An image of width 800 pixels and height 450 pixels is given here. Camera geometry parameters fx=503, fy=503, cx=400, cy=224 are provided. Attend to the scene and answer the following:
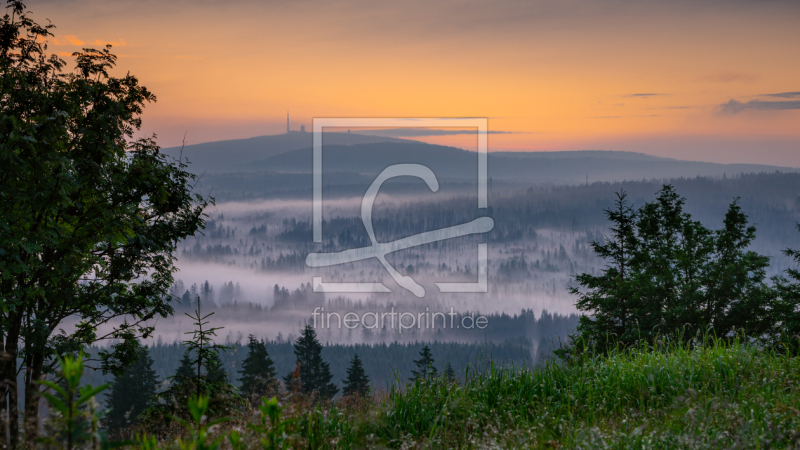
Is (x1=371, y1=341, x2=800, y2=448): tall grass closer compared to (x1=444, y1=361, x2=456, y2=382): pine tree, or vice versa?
(x1=371, y1=341, x2=800, y2=448): tall grass

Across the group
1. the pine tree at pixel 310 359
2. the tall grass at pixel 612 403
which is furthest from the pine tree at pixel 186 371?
the pine tree at pixel 310 359

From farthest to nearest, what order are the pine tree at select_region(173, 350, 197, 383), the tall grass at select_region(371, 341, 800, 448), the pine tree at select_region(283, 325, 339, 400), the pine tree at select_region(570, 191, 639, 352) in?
1. the pine tree at select_region(283, 325, 339, 400)
2. the pine tree at select_region(570, 191, 639, 352)
3. the pine tree at select_region(173, 350, 197, 383)
4. the tall grass at select_region(371, 341, 800, 448)

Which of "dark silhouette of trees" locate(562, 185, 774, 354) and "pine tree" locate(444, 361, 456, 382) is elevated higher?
"pine tree" locate(444, 361, 456, 382)

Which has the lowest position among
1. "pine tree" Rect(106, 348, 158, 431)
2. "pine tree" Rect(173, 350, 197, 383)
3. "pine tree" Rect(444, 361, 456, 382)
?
"pine tree" Rect(106, 348, 158, 431)

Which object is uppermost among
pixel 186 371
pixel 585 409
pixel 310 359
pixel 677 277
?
pixel 585 409

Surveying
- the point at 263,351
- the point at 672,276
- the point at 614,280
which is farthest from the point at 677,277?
the point at 263,351

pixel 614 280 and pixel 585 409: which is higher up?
pixel 585 409

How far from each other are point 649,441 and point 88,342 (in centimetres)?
2110

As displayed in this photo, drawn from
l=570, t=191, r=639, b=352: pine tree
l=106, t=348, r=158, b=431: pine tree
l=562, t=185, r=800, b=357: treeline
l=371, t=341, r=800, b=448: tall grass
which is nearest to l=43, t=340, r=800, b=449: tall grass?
l=371, t=341, r=800, b=448: tall grass

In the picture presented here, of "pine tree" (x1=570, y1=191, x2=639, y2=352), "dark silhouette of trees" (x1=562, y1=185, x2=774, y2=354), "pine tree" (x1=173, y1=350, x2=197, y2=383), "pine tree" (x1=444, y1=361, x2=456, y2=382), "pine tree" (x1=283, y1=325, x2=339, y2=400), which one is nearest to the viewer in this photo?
"pine tree" (x1=444, y1=361, x2=456, y2=382)

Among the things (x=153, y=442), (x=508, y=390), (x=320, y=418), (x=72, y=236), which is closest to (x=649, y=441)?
(x=508, y=390)

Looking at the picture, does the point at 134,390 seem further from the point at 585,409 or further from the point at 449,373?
the point at 585,409

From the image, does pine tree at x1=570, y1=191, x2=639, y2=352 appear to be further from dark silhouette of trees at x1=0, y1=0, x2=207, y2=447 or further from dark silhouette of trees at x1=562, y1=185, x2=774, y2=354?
dark silhouette of trees at x1=0, y1=0, x2=207, y2=447

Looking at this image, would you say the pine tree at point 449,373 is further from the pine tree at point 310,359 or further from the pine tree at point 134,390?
the pine tree at point 134,390
